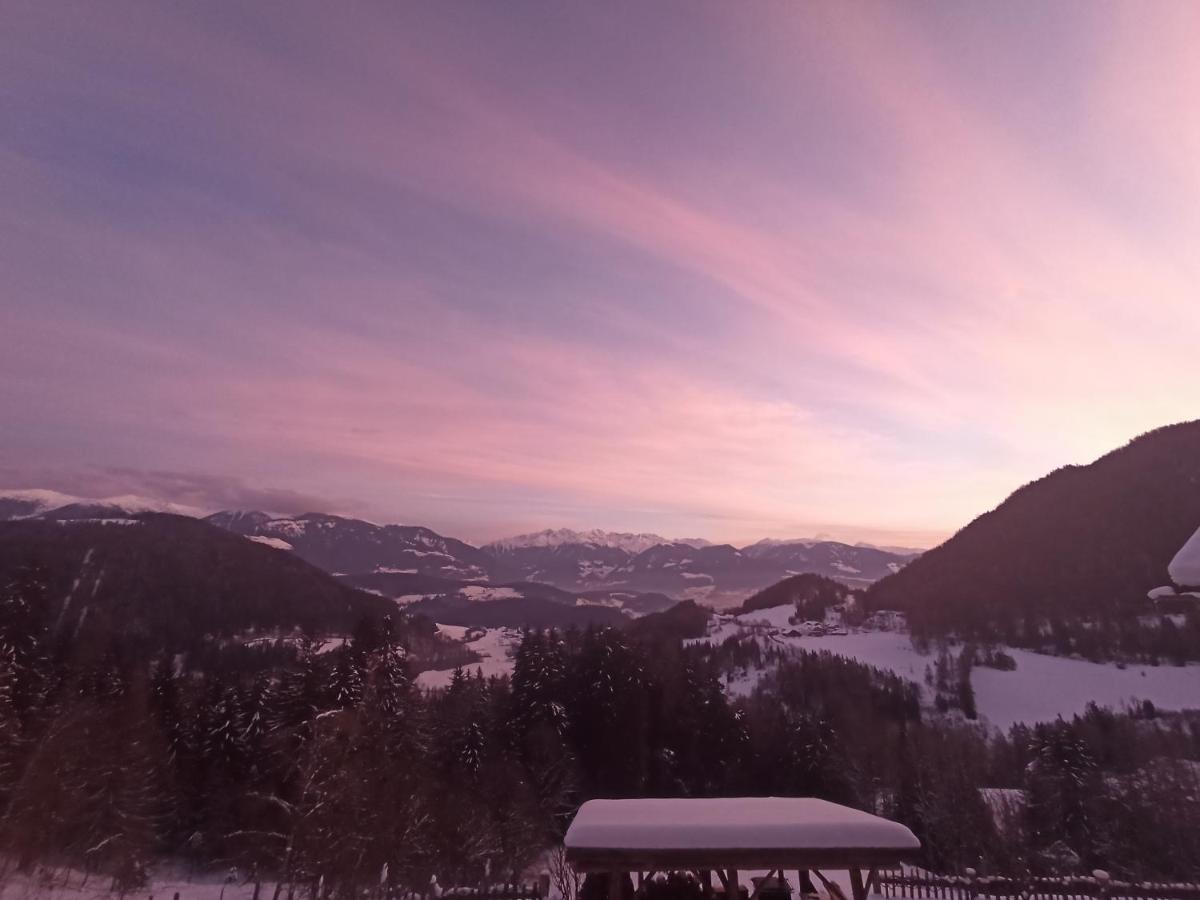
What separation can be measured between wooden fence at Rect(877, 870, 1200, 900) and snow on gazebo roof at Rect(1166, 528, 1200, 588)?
81.6 ft

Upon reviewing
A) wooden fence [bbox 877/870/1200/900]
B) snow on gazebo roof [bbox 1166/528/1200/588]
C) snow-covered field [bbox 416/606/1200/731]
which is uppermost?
snow on gazebo roof [bbox 1166/528/1200/588]

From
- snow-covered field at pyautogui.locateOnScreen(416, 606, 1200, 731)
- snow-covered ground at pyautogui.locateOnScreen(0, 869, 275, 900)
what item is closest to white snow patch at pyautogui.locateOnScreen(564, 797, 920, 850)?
snow-covered ground at pyautogui.locateOnScreen(0, 869, 275, 900)

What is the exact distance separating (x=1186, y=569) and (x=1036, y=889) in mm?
28005

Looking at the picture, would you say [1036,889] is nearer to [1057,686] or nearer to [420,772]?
[420,772]

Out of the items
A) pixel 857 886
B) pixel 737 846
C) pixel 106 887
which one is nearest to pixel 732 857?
pixel 737 846

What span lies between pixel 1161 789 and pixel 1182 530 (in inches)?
6978

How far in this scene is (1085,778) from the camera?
56.9 meters

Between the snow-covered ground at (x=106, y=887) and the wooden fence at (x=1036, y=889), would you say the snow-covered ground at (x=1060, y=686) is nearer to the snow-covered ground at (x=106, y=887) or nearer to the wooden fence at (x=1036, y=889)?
the snow-covered ground at (x=106, y=887)

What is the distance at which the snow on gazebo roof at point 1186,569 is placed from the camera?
7.25 meters

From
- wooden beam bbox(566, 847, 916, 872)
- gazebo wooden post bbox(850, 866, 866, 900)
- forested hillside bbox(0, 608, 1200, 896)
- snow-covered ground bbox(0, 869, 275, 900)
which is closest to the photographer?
wooden beam bbox(566, 847, 916, 872)

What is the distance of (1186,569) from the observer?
7406mm

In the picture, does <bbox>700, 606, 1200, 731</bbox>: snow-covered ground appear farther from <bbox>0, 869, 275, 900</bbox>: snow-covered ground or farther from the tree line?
<bbox>0, 869, 275, 900</bbox>: snow-covered ground

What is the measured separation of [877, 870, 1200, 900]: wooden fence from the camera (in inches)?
1049

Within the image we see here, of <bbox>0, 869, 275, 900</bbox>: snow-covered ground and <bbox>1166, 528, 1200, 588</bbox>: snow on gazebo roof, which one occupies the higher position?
<bbox>1166, 528, 1200, 588</bbox>: snow on gazebo roof
